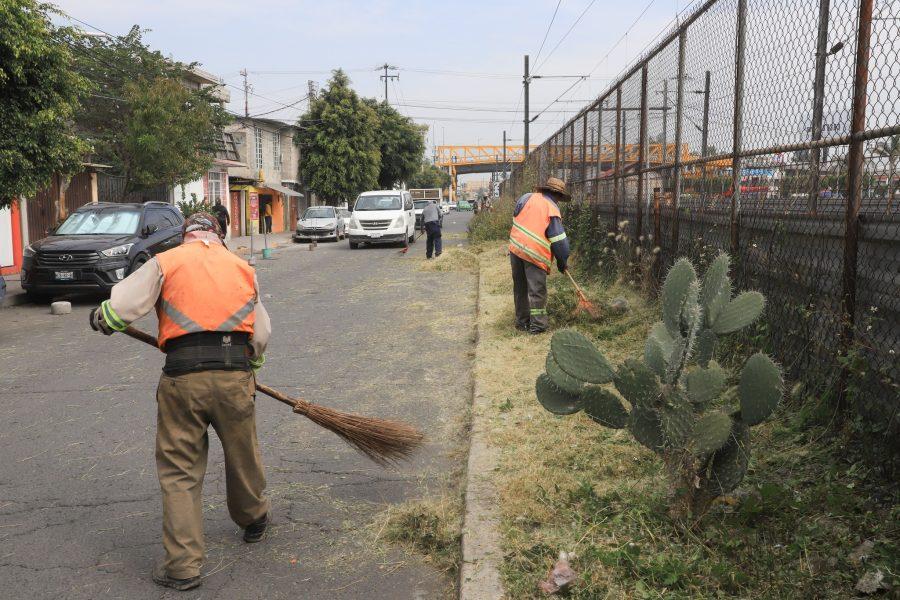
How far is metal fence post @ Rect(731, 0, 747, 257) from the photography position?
5723mm

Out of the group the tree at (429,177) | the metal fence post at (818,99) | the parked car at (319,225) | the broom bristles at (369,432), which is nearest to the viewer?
the metal fence post at (818,99)

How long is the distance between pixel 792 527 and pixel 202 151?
982 inches

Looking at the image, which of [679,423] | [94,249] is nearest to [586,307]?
[679,423]

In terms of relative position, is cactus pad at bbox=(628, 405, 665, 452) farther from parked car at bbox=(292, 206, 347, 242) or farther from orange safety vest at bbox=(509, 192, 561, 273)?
parked car at bbox=(292, 206, 347, 242)

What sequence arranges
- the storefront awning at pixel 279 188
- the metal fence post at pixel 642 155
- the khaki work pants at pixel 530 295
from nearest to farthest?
the khaki work pants at pixel 530 295
the metal fence post at pixel 642 155
the storefront awning at pixel 279 188

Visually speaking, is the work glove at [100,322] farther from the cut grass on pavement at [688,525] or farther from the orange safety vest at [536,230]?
the orange safety vest at [536,230]

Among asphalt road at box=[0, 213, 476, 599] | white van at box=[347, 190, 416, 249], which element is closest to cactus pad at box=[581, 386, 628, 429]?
asphalt road at box=[0, 213, 476, 599]

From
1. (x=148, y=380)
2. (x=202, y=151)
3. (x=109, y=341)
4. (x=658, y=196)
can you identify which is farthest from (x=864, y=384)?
(x=202, y=151)

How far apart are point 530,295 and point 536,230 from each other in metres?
0.70

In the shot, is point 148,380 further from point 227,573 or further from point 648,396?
point 648,396

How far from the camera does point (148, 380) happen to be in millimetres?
7246

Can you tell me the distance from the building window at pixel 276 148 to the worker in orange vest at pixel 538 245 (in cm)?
3845

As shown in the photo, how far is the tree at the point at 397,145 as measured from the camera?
53594 mm

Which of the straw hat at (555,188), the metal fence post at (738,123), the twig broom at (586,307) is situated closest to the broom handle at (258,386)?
the metal fence post at (738,123)
